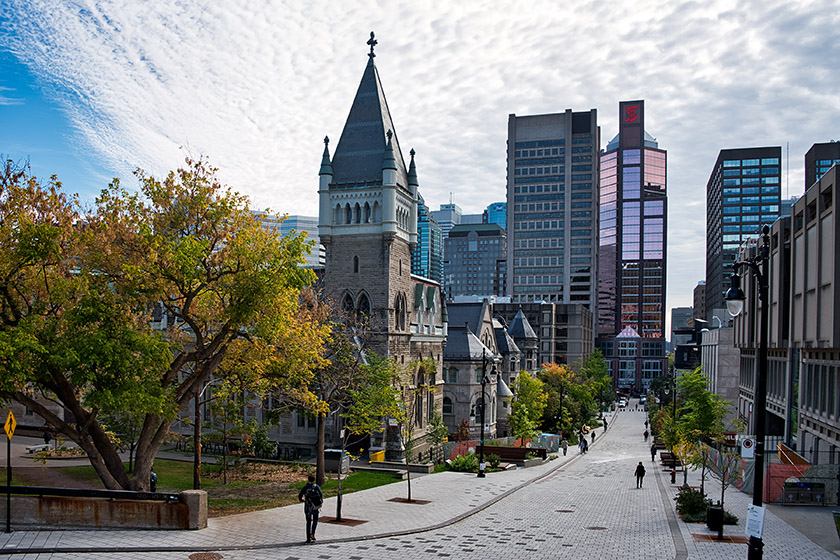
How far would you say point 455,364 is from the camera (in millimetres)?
62281

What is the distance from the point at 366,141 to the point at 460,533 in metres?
32.5

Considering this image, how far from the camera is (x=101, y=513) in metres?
16.9

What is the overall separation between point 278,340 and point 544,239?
135008 millimetres

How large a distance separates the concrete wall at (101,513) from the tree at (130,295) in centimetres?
193

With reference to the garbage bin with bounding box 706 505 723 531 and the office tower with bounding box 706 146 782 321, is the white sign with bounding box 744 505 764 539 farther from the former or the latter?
the office tower with bounding box 706 146 782 321

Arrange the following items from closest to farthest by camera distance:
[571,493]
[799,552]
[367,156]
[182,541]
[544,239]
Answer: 1. [182,541]
2. [799,552]
3. [571,493]
4. [367,156]
5. [544,239]

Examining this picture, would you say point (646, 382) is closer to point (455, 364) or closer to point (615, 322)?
point (615, 322)

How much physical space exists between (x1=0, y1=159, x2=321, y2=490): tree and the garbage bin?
13.8 m

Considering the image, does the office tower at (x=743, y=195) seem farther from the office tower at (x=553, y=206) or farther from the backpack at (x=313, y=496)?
the backpack at (x=313, y=496)

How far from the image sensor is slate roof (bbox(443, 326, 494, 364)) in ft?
205

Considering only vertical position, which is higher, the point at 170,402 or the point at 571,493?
the point at 170,402

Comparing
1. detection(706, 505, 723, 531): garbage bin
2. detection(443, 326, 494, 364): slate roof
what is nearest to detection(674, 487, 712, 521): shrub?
detection(706, 505, 723, 531): garbage bin

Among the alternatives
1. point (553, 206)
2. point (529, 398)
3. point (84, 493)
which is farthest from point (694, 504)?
point (553, 206)

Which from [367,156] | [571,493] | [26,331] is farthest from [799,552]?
[367,156]
